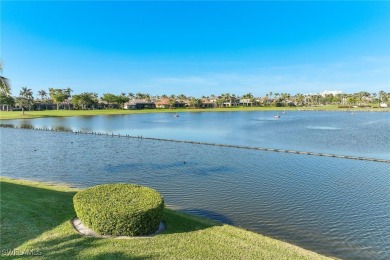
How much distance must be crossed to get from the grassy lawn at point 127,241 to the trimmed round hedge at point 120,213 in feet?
1.40

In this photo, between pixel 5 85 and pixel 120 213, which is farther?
pixel 5 85

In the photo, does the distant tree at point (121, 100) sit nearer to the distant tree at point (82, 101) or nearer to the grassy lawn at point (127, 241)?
the distant tree at point (82, 101)

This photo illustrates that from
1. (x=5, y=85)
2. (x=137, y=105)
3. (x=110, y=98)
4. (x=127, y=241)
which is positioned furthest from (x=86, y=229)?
(x=137, y=105)

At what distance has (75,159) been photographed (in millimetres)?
29219

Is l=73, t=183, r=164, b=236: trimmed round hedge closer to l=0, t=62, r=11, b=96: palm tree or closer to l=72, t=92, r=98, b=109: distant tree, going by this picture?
l=0, t=62, r=11, b=96: palm tree

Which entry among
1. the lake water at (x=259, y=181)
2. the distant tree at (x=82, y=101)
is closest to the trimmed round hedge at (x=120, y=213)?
the lake water at (x=259, y=181)

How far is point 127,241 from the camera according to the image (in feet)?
31.5

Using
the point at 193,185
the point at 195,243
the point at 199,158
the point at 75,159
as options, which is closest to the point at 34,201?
the point at 195,243

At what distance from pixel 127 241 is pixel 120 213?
95 centimetres

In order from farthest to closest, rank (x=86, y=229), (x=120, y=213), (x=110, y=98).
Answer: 1. (x=110, y=98)
2. (x=86, y=229)
3. (x=120, y=213)

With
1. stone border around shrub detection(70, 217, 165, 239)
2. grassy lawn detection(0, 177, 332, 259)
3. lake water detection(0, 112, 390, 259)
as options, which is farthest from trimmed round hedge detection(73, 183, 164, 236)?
lake water detection(0, 112, 390, 259)

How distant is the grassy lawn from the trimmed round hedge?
1.40 ft

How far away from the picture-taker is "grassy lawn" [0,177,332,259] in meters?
8.84

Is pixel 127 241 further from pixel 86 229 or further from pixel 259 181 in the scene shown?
pixel 259 181
